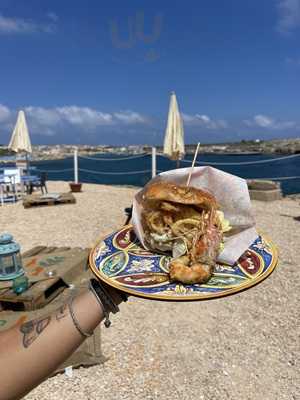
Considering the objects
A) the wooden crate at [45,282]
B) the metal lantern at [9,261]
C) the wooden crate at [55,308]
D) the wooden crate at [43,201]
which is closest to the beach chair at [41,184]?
the wooden crate at [43,201]

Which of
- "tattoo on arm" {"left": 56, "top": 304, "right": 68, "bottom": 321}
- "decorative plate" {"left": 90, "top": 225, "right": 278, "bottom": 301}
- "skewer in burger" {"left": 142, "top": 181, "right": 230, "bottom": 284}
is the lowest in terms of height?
"tattoo on arm" {"left": 56, "top": 304, "right": 68, "bottom": 321}

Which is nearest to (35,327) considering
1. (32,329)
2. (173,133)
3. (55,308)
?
(32,329)

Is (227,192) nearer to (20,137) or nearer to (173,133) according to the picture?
(173,133)

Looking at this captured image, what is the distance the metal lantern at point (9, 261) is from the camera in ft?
11.3

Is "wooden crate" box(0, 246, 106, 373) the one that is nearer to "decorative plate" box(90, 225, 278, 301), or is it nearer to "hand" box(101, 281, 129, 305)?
"decorative plate" box(90, 225, 278, 301)

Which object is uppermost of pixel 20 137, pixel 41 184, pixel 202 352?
pixel 20 137

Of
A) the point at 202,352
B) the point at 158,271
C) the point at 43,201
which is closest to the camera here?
the point at 158,271

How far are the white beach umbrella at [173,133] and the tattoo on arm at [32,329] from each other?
341 inches

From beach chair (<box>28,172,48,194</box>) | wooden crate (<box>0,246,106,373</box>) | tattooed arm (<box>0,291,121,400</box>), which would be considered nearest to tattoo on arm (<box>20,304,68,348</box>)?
tattooed arm (<box>0,291,121,400</box>)

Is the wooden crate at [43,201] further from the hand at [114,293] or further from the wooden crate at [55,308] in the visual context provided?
the hand at [114,293]

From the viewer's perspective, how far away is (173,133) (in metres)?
9.41

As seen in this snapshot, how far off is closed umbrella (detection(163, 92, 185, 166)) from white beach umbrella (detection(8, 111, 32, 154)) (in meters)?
6.30

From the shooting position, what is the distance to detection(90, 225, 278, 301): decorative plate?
1.13 metres

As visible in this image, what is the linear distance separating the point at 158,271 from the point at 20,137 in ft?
42.0
